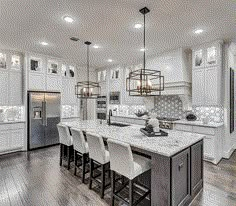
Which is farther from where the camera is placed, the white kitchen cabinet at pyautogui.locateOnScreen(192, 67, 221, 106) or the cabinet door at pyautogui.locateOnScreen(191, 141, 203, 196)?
the white kitchen cabinet at pyautogui.locateOnScreen(192, 67, 221, 106)

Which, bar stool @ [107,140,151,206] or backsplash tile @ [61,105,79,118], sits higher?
backsplash tile @ [61,105,79,118]

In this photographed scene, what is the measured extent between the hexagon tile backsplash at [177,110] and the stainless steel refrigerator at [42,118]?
367cm

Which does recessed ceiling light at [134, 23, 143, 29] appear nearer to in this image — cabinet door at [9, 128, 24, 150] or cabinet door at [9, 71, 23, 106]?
cabinet door at [9, 71, 23, 106]

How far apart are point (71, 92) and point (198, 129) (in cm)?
476

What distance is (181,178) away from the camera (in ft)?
7.07

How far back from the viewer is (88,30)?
142 inches

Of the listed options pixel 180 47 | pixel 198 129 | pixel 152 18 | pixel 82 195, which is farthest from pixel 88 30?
pixel 198 129

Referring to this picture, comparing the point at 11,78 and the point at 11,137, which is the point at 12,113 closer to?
the point at 11,137

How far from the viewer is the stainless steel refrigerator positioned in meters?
5.16

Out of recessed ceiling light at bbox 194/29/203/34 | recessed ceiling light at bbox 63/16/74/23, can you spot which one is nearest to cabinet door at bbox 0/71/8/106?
recessed ceiling light at bbox 63/16/74/23

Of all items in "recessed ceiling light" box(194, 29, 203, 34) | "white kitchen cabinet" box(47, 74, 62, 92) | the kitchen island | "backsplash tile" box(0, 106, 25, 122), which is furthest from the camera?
"white kitchen cabinet" box(47, 74, 62, 92)

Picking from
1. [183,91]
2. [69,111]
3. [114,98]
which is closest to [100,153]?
[183,91]

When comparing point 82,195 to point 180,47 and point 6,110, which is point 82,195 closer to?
point 6,110

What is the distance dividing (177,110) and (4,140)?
549cm
